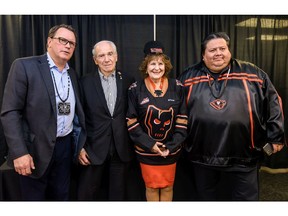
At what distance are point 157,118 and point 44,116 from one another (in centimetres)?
76

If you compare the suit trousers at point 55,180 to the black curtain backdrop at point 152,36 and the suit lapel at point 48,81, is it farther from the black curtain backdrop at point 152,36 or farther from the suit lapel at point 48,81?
the black curtain backdrop at point 152,36

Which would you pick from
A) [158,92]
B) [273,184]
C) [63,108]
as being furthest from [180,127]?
[273,184]

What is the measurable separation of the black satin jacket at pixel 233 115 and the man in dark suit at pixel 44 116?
2.80 feet

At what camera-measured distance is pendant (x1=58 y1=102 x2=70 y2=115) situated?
177cm

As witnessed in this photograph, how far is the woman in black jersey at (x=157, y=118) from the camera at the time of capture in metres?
1.87

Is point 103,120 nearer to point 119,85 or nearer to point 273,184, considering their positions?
point 119,85

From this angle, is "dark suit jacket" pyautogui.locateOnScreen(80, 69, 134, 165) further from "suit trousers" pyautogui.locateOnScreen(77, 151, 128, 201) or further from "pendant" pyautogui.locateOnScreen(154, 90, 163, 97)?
"pendant" pyautogui.locateOnScreen(154, 90, 163, 97)

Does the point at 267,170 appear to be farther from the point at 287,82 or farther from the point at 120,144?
the point at 120,144

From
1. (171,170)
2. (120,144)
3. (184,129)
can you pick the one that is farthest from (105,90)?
(171,170)

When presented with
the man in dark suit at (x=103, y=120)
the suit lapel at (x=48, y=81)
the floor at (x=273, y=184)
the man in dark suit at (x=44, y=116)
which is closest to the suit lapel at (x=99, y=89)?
the man in dark suit at (x=103, y=120)

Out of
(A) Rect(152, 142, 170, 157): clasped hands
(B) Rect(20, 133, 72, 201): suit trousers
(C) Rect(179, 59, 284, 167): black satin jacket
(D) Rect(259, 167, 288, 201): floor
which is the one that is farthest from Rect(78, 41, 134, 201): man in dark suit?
(D) Rect(259, 167, 288, 201): floor

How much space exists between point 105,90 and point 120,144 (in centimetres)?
42

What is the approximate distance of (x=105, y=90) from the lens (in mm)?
1952

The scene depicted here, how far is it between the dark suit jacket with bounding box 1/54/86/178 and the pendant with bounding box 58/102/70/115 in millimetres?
49
